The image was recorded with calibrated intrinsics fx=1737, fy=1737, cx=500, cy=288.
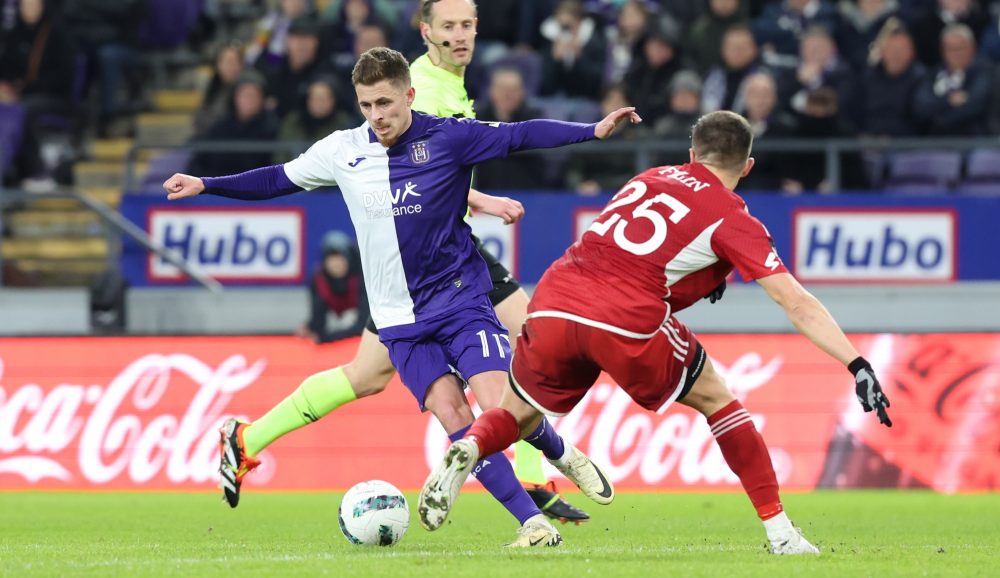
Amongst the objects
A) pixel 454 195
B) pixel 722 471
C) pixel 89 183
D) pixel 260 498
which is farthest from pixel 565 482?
pixel 89 183

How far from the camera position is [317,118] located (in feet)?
54.3

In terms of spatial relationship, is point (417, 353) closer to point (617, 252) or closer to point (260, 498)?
point (617, 252)

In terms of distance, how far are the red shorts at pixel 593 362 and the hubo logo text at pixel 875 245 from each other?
8.35m

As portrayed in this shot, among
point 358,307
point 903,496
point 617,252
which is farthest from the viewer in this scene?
point 358,307

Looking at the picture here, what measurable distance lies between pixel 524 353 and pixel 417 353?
86 cm

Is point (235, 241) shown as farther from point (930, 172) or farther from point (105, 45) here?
point (930, 172)

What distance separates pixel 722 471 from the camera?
43.2 feet

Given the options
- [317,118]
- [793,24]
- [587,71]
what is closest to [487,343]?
[317,118]

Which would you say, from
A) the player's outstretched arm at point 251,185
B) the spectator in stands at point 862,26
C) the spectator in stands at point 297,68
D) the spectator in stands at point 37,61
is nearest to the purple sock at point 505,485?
the player's outstretched arm at point 251,185

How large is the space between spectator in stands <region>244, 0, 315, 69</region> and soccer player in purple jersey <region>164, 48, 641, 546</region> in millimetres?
9876

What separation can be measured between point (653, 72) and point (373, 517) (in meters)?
9.26

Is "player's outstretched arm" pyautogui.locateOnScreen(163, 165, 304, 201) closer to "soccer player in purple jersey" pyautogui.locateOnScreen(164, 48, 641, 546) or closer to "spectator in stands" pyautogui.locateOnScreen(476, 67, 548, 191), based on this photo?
"soccer player in purple jersey" pyautogui.locateOnScreen(164, 48, 641, 546)

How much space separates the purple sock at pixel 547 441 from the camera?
28.0 ft

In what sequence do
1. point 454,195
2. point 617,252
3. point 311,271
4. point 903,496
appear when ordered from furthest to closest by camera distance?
point 311,271
point 903,496
point 454,195
point 617,252
